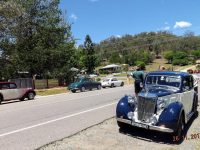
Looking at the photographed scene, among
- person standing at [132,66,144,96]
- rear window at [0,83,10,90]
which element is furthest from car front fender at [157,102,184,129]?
rear window at [0,83,10,90]

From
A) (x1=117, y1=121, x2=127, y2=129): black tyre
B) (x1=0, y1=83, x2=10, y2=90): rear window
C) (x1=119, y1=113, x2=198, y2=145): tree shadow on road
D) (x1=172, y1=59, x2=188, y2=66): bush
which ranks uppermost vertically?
(x1=172, y1=59, x2=188, y2=66): bush

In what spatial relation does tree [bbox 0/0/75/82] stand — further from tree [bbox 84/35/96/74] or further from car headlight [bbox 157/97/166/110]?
tree [bbox 84/35/96/74]

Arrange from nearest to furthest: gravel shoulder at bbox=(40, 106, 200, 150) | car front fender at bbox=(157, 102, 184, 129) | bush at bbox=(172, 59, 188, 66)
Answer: gravel shoulder at bbox=(40, 106, 200, 150) < car front fender at bbox=(157, 102, 184, 129) < bush at bbox=(172, 59, 188, 66)

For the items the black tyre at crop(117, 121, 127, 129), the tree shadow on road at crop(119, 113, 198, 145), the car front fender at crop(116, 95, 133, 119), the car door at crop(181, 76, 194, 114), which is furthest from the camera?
the car door at crop(181, 76, 194, 114)

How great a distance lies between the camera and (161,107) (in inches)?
366

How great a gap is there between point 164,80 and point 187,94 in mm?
860

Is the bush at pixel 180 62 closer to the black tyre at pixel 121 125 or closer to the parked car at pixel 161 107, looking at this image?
the parked car at pixel 161 107

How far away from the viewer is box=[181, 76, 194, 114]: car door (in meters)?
10.6

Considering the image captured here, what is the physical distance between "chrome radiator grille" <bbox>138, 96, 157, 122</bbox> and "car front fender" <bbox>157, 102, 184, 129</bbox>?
13.0 inches

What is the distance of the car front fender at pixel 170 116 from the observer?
8859 mm

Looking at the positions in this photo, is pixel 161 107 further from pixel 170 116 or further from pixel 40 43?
pixel 40 43

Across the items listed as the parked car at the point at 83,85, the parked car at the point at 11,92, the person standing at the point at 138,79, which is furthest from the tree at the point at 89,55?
the person standing at the point at 138,79

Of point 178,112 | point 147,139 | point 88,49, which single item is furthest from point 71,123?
point 88,49

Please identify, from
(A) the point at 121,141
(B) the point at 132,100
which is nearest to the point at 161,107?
(B) the point at 132,100
